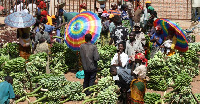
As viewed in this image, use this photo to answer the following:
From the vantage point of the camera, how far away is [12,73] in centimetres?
942

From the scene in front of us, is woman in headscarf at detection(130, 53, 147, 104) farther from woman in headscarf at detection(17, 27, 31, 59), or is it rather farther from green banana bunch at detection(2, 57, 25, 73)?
woman in headscarf at detection(17, 27, 31, 59)

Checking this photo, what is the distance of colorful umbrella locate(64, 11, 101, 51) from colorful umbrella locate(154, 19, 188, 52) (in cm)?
183

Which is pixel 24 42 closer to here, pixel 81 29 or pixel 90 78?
pixel 81 29

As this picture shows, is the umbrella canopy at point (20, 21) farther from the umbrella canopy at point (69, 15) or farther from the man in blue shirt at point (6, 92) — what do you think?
the man in blue shirt at point (6, 92)

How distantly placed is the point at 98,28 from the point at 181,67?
2.52 m

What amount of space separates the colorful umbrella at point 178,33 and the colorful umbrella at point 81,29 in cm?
183

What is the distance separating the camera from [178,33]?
36.1 feet

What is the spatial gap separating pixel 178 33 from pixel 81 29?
2674 mm

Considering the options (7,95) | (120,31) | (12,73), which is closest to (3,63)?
(12,73)

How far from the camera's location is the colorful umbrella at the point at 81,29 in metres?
11.3

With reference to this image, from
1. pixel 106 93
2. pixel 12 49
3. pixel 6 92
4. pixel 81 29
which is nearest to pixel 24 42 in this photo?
pixel 12 49

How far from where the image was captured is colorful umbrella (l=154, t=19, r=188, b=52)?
10748mm

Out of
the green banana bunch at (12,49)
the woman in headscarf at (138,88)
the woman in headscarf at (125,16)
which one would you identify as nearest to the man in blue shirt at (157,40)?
the woman in headscarf at (138,88)

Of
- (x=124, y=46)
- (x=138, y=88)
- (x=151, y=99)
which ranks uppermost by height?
(x=124, y=46)
